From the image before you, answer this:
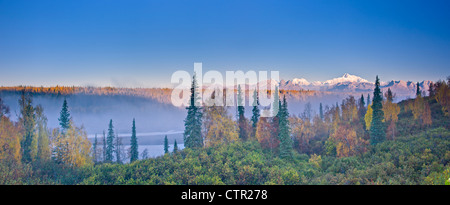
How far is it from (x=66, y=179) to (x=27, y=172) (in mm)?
3893

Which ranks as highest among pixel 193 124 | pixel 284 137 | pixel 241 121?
pixel 193 124

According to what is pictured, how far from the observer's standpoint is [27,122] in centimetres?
3130

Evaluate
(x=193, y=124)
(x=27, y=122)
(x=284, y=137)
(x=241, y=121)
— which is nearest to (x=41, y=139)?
A: (x=27, y=122)

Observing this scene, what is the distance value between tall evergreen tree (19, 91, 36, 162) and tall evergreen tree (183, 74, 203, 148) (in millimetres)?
22223

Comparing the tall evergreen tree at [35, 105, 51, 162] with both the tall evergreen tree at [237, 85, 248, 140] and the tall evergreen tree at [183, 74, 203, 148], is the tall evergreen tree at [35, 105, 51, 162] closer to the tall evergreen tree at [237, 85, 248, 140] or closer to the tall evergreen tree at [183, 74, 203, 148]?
the tall evergreen tree at [183, 74, 203, 148]

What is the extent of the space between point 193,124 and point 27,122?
81.3 feet

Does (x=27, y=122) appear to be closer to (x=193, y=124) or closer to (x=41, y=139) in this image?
(x=41, y=139)

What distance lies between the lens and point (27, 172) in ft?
53.2

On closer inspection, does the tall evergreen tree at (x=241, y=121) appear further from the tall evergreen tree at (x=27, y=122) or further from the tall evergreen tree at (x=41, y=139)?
the tall evergreen tree at (x=27, y=122)
